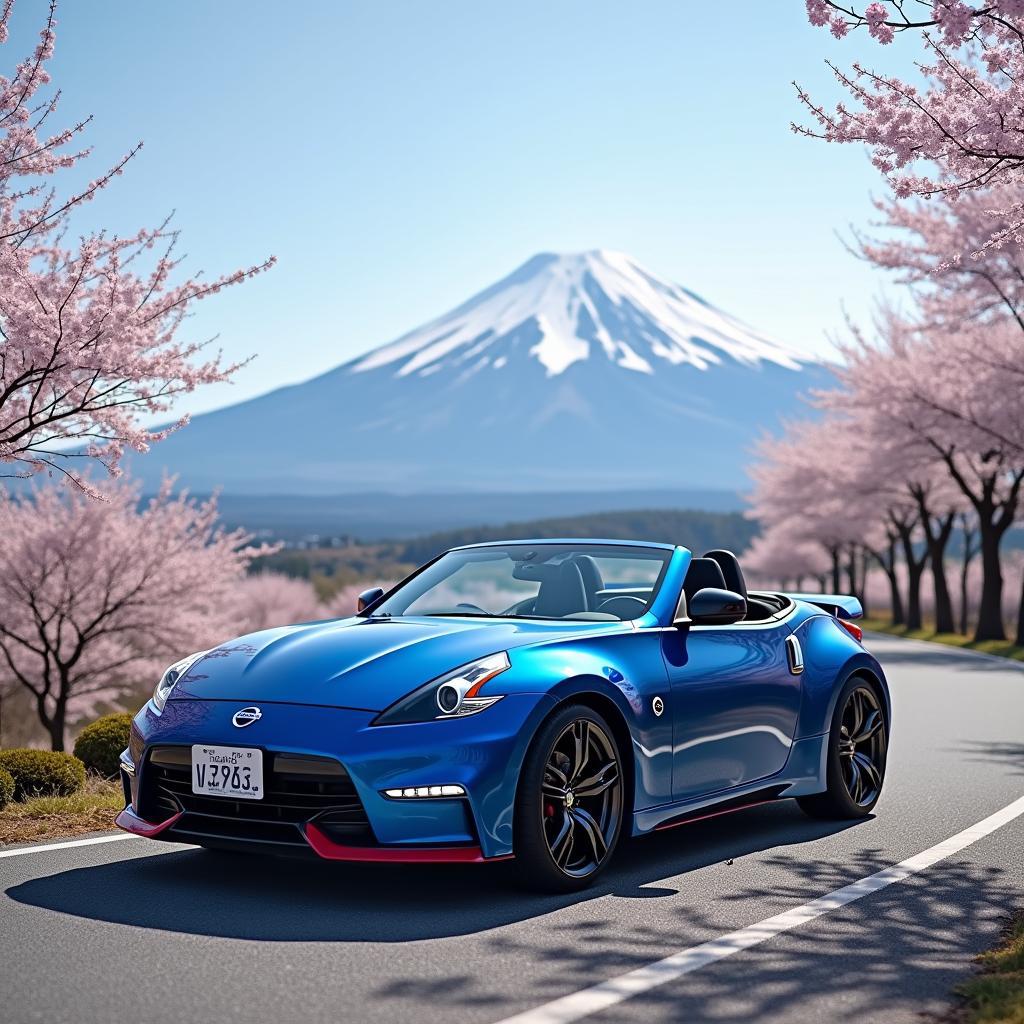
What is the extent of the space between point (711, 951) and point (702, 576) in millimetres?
2500

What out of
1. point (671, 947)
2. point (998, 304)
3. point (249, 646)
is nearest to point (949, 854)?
point (671, 947)

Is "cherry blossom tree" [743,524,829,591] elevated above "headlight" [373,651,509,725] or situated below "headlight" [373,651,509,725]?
above

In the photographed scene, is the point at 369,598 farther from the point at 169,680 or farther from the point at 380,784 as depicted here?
the point at 380,784

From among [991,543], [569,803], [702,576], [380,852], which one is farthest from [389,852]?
[991,543]

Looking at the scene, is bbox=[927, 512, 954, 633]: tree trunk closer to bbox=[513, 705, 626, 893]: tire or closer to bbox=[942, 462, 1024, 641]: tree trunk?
bbox=[942, 462, 1024, 641]: tree trunk

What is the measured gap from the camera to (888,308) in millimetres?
42469

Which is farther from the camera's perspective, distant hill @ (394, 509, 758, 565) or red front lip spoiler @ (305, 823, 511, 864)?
distant hill @ (394, 509, 758, 565)

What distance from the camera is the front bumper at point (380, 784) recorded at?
18.4 feet

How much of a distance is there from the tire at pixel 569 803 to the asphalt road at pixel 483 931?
0.12 m

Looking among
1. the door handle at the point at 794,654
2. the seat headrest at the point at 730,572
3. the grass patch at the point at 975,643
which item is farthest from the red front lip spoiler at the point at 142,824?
the grass patch at the point at 975,643

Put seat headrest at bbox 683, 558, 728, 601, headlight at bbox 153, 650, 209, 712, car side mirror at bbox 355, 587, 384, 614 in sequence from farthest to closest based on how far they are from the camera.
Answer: car side mirror at bbox 355, 587, 384, 614 < seat headrest at bbox 683, 558, 728, 601 < headlight at bbox 153, 650, 209, 712

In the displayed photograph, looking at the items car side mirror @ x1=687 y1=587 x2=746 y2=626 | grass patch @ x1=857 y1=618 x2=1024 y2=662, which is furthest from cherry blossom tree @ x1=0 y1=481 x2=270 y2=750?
car side mirror @ x1=687 y1=587 x2=746 y2=626

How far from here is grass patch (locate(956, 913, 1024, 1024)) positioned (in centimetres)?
437

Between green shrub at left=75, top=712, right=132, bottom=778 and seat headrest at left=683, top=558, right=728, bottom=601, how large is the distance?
486 cm
